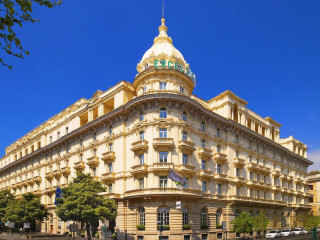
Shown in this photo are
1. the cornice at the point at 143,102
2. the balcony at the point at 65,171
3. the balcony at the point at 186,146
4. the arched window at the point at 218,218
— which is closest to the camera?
the balcony at the point at 186,146

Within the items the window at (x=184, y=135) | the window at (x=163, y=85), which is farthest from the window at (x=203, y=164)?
the window at (x=163, y=85)

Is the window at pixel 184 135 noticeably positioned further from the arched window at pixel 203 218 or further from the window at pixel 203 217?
the window at pixel 203 217

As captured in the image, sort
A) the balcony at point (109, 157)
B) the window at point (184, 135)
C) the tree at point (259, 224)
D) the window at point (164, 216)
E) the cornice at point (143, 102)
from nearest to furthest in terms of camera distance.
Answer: the window at point (164, 216), the cornice at point (143, 102), the window at point (184, 135), the tree at point (259, 224), the balcony at point (109, 157)

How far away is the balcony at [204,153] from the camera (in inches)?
1780

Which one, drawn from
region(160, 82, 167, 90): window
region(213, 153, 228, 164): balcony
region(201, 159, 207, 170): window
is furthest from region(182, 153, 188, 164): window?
region(160, 82, 167, 90): window

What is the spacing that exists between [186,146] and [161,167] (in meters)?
4.88

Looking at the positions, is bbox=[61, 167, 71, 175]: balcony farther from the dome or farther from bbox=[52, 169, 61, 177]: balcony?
the dome

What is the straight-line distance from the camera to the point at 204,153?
149 feet

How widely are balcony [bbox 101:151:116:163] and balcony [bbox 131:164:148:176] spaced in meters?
5.70

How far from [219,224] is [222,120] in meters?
17.0

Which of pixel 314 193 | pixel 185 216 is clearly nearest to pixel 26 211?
pixel 185 216

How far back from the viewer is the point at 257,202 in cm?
5450

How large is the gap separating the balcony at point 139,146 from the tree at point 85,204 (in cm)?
715

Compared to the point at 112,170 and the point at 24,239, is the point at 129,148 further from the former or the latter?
the point at 24,239
